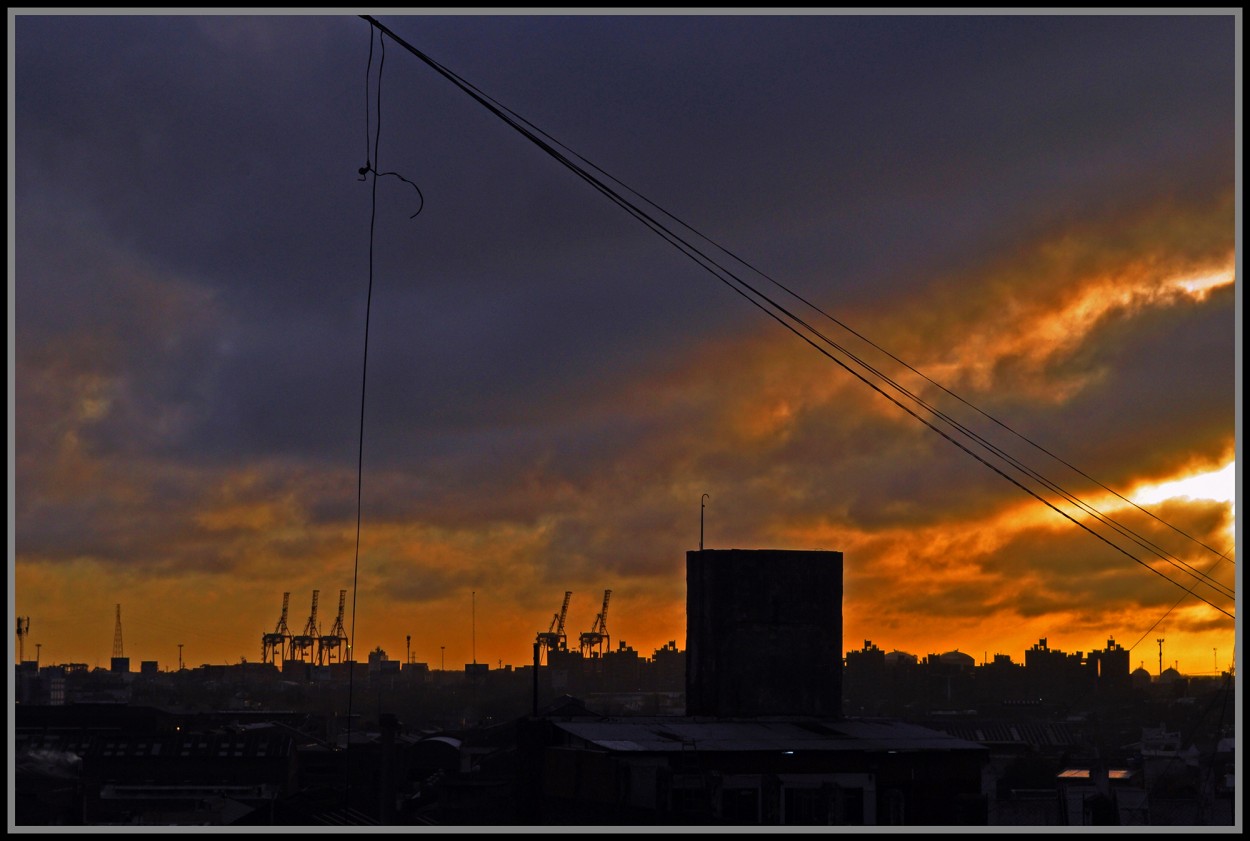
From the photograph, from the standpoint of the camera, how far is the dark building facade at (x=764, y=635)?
38.4 m

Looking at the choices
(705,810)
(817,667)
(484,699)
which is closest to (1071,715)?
(484,699)

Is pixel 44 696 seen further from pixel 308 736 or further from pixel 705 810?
pixel 705 810

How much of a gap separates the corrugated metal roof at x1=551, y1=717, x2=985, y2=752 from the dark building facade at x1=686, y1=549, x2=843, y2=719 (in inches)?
45.0

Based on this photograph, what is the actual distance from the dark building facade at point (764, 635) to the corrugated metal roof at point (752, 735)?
1.14 meters

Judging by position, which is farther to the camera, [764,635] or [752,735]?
[764,635]

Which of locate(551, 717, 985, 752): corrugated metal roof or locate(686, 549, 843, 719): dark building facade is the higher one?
locate(686, 549, 843, 719): dark building facade

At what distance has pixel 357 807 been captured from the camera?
4394cm

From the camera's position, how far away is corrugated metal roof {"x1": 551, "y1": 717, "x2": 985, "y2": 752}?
32.6 m

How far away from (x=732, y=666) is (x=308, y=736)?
170 ft

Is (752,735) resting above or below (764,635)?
below

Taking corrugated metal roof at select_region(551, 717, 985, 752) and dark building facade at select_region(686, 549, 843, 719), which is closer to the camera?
corrugated metal roof at select_region(551, 717, 985, 752)

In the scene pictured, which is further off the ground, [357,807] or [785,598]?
[785,598]

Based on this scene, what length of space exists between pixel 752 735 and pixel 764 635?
435 centimetres

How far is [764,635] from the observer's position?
127ft
